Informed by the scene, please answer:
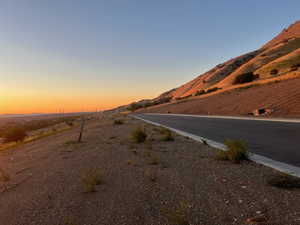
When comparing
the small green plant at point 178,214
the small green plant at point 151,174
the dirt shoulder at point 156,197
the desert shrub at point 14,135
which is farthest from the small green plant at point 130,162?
the desert shrub at point 14,135

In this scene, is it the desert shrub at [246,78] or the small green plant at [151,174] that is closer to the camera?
the small green plant at [151,174]

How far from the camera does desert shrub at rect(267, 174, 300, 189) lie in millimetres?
3746

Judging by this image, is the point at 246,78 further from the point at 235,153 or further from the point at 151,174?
the point at 151,174

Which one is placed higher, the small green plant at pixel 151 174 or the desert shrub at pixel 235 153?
the desert shrub at pixel 235 153

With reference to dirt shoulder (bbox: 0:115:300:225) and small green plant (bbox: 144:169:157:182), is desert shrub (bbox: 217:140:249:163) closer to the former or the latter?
dirt shoulder (bbox: 0:115:300:225)

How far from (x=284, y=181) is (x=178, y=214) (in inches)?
104

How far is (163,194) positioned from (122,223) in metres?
1.15

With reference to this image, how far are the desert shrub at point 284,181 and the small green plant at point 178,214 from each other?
2.09 meters

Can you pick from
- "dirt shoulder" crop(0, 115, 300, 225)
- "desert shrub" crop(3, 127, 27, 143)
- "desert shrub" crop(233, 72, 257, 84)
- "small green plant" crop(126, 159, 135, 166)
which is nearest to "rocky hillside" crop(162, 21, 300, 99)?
"desert shrub" crop(233, 72, 257, 84)

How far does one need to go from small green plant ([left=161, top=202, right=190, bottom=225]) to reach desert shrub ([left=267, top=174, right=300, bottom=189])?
6.85 feet

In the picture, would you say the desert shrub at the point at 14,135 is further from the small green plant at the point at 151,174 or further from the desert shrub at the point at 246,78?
the desert shrub at the point at 246,78

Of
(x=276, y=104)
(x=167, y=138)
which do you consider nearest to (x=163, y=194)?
(x=167, y=138)

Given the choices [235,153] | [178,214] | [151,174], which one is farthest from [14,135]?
[178,214]

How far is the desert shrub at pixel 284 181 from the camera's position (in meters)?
3.75
